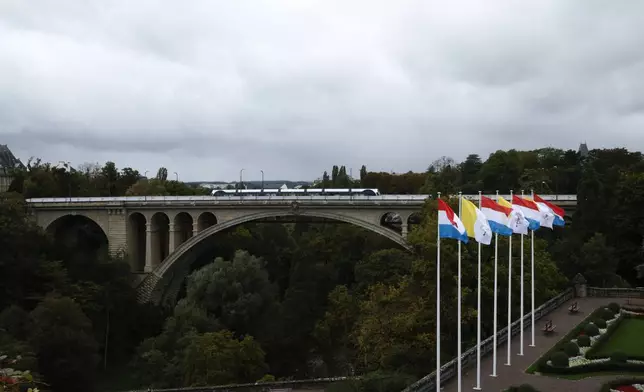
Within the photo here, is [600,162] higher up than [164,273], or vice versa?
[600,162]

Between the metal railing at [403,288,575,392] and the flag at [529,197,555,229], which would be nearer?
the metal railing at [403,288,575,392]

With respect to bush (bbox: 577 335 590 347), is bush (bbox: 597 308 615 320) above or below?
above

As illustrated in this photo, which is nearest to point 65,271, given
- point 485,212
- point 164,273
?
Answer: point 164,273

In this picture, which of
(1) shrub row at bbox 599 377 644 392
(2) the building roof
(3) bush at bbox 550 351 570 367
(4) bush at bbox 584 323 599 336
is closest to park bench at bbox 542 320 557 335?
(4) bush at bbox 584 323 599 336

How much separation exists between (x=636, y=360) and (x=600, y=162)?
113ft

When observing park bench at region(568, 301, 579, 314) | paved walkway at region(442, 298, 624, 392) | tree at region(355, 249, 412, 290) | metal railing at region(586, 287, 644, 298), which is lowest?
paved walkway at region(442, 298, 624, 392)

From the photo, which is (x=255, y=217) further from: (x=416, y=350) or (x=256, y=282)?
(x=416, y=350)

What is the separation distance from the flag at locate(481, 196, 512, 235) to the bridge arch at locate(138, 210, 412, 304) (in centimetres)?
2385

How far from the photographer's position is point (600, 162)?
53.6m

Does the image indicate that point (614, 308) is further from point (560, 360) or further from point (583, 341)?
point (560, 360)

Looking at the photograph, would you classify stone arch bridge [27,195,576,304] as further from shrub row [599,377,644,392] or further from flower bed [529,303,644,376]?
shrub row [599,377,644,392]

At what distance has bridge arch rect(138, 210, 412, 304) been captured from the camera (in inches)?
1761

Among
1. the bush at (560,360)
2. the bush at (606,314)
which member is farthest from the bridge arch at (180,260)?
the bush at (560,360)

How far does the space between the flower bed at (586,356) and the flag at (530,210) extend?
506cm
